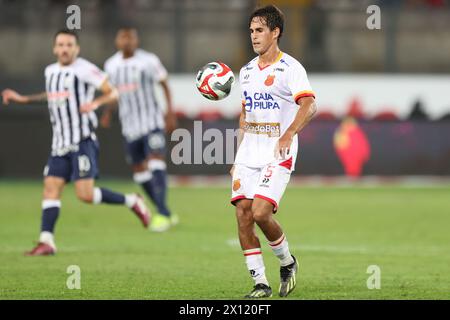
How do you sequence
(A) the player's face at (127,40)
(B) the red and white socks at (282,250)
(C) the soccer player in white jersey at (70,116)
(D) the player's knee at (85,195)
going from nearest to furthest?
1. (B) the red and white socks at (282,250)
2. (C) the soccer player in white jersey at (70,116)
3. (D) the player's knee at (85,195)
4. (A) the player's face at (127,40)

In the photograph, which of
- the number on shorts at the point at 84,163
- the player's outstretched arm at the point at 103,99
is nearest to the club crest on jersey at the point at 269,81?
the player's outstretched arm at the point at 103,99

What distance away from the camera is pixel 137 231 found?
1386 cm

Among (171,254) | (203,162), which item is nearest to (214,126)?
(203,162)

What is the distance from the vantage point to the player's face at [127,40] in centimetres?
1432

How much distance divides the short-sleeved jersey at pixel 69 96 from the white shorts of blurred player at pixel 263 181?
3.51m

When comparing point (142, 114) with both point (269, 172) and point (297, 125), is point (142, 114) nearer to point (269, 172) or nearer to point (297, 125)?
point (269, 172)

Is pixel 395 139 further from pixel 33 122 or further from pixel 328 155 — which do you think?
pixel 33 122

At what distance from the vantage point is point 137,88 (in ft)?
49.2

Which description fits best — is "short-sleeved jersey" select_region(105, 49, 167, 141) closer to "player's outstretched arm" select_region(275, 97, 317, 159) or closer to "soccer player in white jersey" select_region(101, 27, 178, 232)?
"soccer player in white jersey" select_region(101, 27, 178, 232)

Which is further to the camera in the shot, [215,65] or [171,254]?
[171,254]

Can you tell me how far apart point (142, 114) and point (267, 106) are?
6517 mm

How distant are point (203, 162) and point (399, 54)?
14.9ft

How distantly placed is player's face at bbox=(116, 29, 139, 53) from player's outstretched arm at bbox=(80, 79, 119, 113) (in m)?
2.55

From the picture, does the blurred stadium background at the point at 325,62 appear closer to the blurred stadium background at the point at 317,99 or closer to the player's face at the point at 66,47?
the blurred stadium background at the point at 317,99
